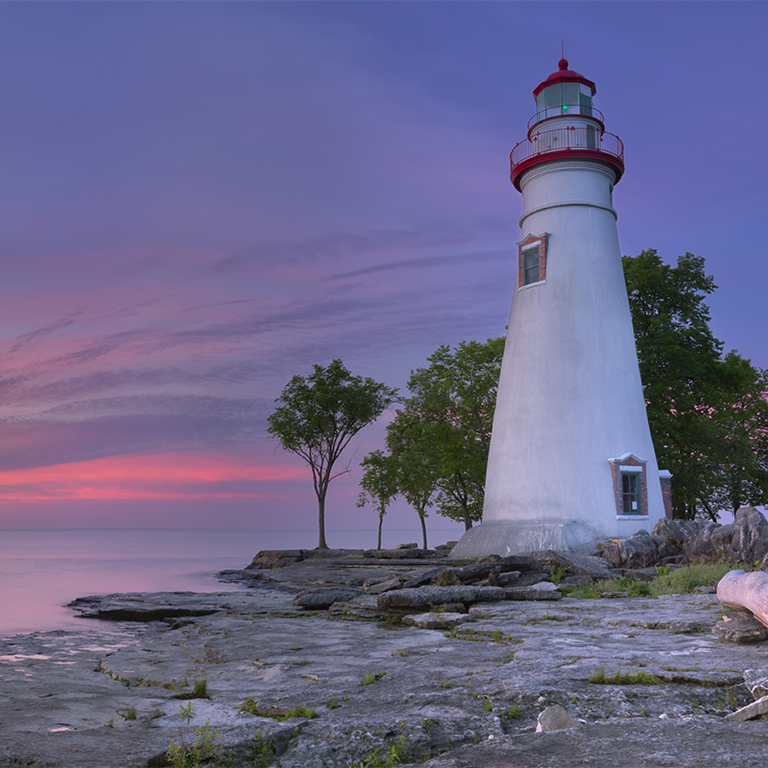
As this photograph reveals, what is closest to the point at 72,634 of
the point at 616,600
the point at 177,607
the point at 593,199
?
the point at 177,607

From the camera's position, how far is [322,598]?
50.5ft

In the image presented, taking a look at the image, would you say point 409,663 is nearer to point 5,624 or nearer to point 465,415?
point 5,624

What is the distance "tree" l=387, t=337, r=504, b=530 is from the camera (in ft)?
116

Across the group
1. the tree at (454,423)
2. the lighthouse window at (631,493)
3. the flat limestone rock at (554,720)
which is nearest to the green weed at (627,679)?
the flat limestone rock at (554,720)

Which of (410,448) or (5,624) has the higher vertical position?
(410,448)

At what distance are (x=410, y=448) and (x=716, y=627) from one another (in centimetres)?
3097

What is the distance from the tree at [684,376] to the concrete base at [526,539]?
993 cm

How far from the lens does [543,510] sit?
867 inches

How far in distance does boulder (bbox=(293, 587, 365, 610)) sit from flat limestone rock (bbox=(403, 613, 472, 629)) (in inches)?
151

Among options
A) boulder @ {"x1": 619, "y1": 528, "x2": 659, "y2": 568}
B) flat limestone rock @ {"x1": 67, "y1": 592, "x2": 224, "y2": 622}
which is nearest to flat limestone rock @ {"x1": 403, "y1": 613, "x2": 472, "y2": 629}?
flat limestone rock @ {"x1": 67, "y1": 592, "x2": 224, "y2": 622}

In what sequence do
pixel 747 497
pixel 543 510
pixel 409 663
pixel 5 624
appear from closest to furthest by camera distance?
pixel 409 663
pixel 5 624
pixel 543 510
pixel 747 497

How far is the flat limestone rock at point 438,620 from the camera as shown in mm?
11172

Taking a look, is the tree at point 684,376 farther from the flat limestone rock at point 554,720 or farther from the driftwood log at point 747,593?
the flat limestone rock at point 554,720

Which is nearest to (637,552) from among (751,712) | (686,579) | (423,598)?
(686,579)
